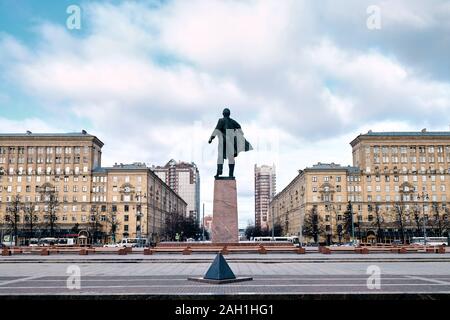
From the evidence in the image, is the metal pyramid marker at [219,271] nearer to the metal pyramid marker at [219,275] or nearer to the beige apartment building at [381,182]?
the metal pyramid marker at [219,275]

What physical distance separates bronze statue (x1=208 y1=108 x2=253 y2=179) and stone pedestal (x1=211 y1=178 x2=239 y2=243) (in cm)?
127

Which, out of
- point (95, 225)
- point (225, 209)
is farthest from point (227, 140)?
point (95, 225)

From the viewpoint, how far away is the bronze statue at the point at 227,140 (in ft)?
Answer: 109

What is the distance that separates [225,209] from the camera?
1264 inches

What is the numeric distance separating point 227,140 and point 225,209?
4828 mm

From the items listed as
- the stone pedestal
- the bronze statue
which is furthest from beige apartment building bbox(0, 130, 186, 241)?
the stone pedestal

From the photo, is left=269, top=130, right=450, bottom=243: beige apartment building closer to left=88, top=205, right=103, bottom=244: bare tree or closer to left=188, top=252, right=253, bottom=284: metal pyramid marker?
left=88, top=205, right=103, bottom=244: bare tree

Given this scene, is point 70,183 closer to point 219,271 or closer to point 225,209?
point 225,209

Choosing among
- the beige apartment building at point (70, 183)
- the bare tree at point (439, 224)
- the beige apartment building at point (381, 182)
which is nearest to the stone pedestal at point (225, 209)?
the bare tree at point (439, 224)
